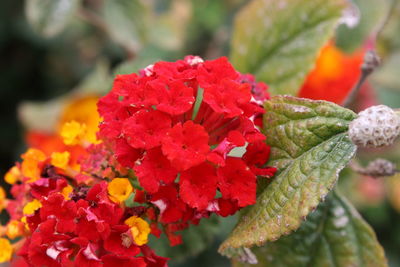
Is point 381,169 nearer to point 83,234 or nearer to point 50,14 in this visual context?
point 83,234

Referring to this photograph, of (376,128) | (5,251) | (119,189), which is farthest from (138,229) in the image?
(376,128)

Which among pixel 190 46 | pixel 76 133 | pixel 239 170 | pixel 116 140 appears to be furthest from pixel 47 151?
pixel 239 170

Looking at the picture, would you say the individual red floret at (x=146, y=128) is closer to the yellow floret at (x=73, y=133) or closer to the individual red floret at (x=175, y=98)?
the individual red floret at (x=175, y=98)

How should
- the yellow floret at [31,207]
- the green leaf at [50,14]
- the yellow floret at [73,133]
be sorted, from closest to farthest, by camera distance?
1. the yellow floret at [31,207]
2. the yellow floret at [73,133]
3. the green leaf at [50,14]

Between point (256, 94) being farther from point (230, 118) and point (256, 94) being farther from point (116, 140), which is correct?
point (116, 140)

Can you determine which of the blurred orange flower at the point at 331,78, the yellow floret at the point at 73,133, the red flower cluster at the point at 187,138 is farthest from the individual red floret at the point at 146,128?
the blurred orange flower at the point at 331,78

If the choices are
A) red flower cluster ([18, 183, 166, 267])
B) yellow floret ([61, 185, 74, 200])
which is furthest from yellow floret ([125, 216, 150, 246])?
yellow floret ([61, 185, 74, 200])

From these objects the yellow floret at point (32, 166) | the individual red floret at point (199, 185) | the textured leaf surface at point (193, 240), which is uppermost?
the individual red floret at point (199, 185)

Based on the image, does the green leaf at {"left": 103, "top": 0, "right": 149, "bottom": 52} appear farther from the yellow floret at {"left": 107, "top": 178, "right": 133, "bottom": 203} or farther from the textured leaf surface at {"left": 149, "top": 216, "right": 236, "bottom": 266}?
the yellow floret at {"left": 107, "top": 178, "right": 133, "bottom": 203}
